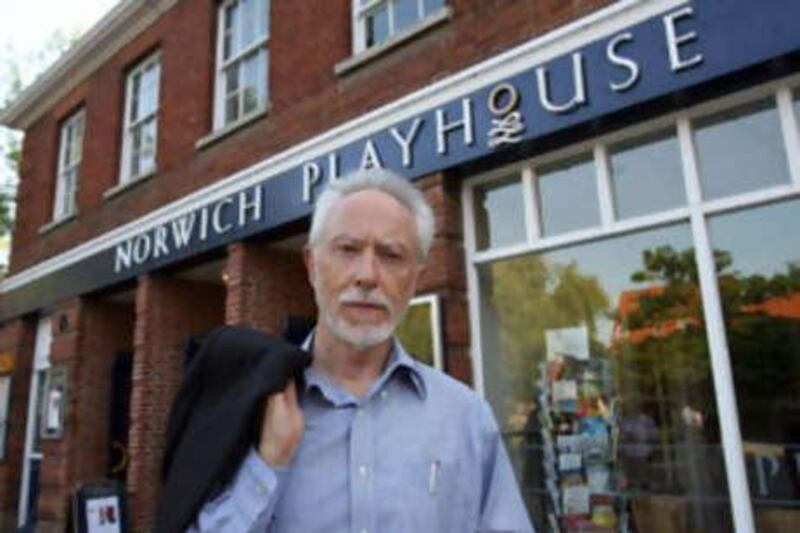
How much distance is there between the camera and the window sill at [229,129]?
7.49m

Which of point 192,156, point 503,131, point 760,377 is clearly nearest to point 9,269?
point 192,156

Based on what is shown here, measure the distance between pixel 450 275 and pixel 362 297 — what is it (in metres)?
3.61

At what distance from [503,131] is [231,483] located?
4.15m

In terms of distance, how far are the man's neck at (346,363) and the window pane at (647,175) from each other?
3329 mm

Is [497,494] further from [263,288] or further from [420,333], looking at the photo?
[263,288]

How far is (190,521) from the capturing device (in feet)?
4.51

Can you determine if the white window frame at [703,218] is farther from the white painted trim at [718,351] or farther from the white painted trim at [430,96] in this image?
the white painted trim at [430,96]

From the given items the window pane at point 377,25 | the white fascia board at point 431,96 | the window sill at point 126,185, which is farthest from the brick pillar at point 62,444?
the window pane at point 377,25

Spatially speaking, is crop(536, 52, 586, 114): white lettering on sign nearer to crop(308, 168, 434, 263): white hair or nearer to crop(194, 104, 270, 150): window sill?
crop(308, 168, 434, 263): white hair

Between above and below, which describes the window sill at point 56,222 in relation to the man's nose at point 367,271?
above

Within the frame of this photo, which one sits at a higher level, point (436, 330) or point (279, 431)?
point (436, 330)

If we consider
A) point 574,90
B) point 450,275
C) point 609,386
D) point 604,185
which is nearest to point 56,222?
point 450,275

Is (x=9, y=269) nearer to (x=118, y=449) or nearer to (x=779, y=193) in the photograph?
(x=118, y=449)

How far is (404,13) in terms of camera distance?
645 cm
